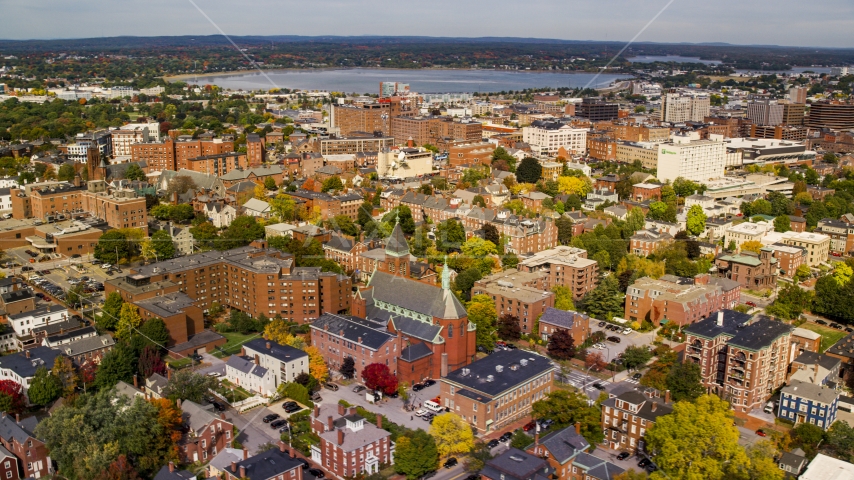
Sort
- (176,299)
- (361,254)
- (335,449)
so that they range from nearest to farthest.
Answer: (335,449) → (176,299) → (361,254)

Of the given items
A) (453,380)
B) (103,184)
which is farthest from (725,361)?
(103,184)

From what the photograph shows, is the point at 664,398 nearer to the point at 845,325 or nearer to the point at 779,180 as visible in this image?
the point at 845,325

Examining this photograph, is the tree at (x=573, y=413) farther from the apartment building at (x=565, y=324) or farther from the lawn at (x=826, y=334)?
the lawn at (x=826, y=334)

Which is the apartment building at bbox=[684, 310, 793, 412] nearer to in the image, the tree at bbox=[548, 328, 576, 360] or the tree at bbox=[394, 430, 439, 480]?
the tree at bbox=[548, 328, 576, 360]

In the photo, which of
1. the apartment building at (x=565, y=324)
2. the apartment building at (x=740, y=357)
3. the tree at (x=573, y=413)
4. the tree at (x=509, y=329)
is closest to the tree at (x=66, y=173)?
the tree at (x=509, y=329)

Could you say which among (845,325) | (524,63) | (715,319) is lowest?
(845,325)

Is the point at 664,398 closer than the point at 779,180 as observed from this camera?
Yes
